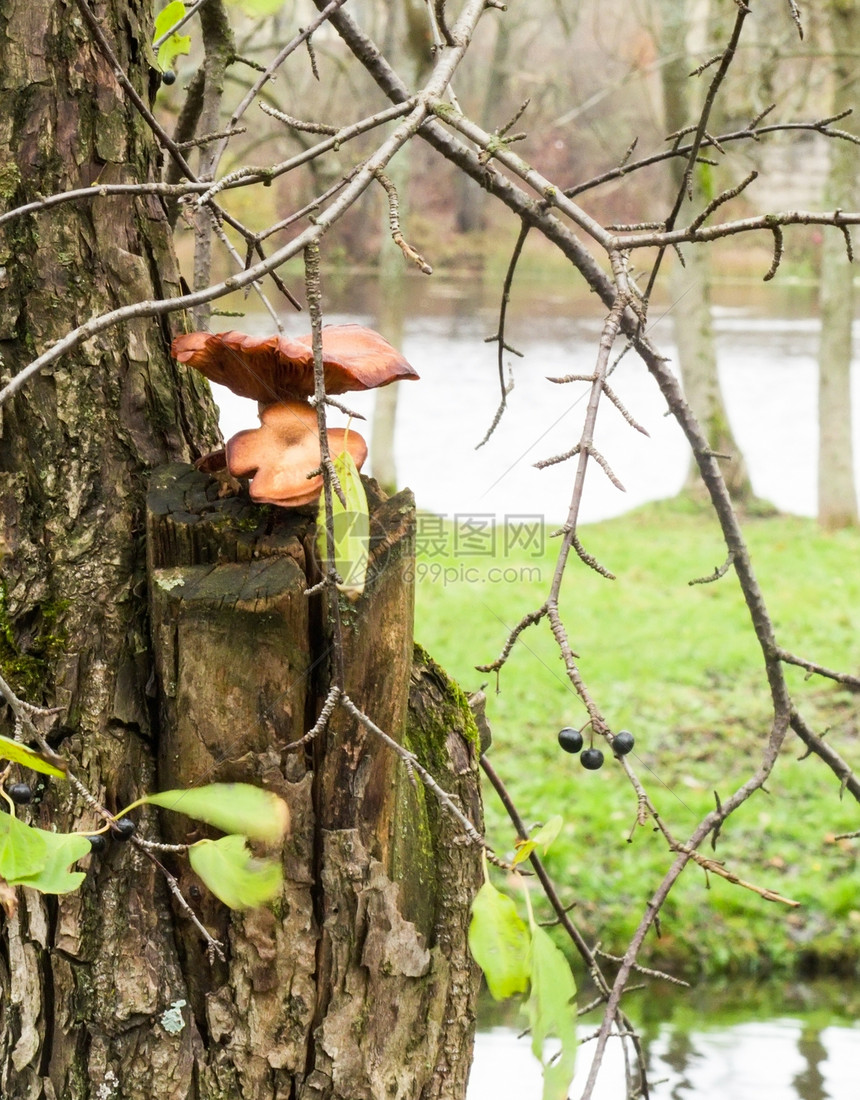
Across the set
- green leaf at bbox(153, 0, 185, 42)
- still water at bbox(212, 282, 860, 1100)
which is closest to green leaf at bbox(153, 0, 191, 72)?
green leaf at bbox(153, 0, 185, 42)

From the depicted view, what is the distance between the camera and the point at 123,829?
3.88 feet

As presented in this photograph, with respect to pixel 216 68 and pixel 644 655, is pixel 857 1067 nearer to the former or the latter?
pixel 644 655

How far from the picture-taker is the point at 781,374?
56.2ft

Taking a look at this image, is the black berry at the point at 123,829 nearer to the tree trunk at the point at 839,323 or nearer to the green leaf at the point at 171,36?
the green leaf at the point at 171,36

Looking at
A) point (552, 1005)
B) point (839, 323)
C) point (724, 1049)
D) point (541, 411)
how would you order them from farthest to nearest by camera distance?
point (541, 411)
point (839, 323)
point (724, 1049)
point (552, 1005)

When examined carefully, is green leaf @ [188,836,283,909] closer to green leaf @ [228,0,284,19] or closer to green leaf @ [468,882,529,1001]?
green leaf @ [468,882,529,1001]

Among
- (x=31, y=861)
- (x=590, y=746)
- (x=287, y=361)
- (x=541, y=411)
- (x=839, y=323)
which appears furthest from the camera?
(x=541, y=411)

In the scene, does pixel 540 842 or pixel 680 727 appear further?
pixel 680 727

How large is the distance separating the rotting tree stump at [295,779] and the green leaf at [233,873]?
24 centimetres

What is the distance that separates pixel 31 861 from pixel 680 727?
15.8 feet

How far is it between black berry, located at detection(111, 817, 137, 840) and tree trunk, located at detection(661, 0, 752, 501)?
8.20 meters

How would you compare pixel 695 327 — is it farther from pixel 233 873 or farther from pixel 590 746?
pixel 233 873

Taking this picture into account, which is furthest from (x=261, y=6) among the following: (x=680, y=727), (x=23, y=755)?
(x=680, y=727)

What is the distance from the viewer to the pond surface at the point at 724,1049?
3250 mm
